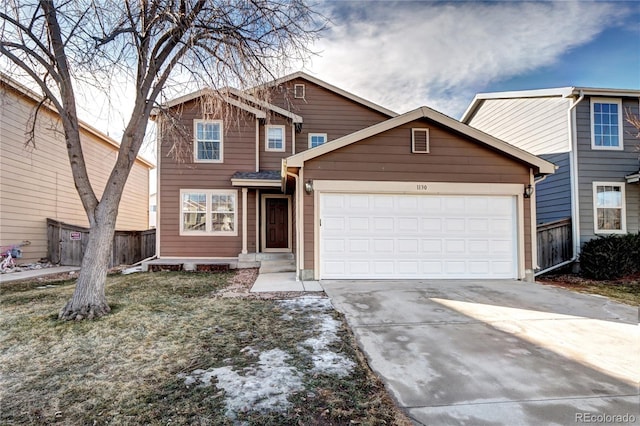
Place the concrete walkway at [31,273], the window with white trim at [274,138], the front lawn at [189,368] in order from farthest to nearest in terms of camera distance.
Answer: the window with white trim at [274,138] → the concrete walkway at [31,273] → the front lawn at [189,368]

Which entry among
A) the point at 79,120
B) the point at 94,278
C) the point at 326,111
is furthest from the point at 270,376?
the point at 79,120

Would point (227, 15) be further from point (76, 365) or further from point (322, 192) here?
point (76, 365)

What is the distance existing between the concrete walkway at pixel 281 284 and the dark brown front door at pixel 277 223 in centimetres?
287

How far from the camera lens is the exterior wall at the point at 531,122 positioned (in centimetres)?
1038

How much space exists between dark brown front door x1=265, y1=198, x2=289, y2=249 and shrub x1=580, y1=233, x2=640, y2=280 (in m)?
9.25

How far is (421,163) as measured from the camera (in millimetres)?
7848

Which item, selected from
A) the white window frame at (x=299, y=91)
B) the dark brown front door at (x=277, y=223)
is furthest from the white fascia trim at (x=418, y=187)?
the white window frame at (x=299, y=91)

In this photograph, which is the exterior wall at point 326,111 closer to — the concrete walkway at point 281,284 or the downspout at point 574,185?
the concrete walkway at point 281,284

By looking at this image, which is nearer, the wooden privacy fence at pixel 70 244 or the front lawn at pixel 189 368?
the front lawn at pixel 189 368

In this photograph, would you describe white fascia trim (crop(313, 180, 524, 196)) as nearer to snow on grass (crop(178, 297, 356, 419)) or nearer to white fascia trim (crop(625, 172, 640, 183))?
→ snow on grass (crop(178, 297, 356, 419))

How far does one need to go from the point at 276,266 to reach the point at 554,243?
8.58m

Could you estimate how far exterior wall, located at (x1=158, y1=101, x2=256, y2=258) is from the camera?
1070 centimetres

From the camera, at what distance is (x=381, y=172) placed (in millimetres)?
7742

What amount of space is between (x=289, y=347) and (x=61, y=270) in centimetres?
999
